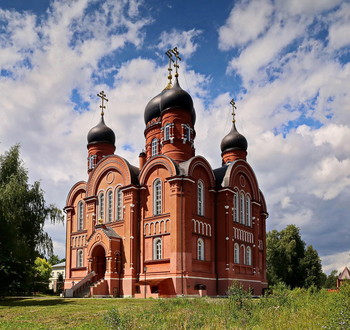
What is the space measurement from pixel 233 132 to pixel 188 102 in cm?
884

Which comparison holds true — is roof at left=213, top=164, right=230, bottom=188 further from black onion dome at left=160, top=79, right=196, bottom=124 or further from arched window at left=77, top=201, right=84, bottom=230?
arched window at left=77, top=201, right=84, bottom=230

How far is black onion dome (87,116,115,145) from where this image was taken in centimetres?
4200

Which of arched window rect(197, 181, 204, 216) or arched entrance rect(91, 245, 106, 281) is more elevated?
arched window rect(197, 181, 204, 216)

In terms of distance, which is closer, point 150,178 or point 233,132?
point 150,178

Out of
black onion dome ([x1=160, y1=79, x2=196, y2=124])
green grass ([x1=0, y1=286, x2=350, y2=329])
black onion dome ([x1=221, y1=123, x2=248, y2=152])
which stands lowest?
green grass ([x1=0, y1=286, x2=350, y2=329])

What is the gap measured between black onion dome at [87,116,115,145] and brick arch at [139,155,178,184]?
1035 centimetres

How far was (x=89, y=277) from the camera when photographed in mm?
32594

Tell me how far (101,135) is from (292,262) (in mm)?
27382

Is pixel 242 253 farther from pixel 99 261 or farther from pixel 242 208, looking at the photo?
pixel 99 261

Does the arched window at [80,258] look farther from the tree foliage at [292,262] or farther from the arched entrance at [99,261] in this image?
the tree foliage at [292,262]

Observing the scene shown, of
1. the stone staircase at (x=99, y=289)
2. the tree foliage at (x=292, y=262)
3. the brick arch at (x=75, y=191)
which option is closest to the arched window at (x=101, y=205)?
the brick arch at (x=75, y=191)

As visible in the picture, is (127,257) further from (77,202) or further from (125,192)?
(77,202)

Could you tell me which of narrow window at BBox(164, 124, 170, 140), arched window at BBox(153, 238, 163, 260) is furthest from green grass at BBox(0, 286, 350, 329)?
narrow window at BBox(164, 124, 170, 140)

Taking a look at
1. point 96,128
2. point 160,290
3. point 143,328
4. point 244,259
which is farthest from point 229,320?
point 96,128
